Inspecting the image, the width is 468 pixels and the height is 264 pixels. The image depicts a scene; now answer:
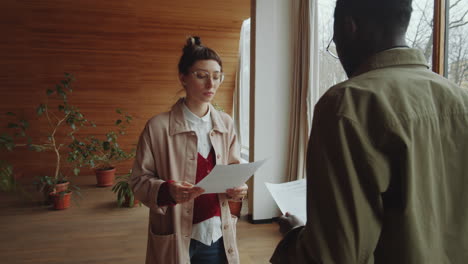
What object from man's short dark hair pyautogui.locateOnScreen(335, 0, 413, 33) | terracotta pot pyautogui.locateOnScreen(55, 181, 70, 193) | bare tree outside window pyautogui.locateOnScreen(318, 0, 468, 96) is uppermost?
bare tree outside window pyautogui.locateOnScreen(318, 0, 468, 96)

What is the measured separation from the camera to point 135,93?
632 cm

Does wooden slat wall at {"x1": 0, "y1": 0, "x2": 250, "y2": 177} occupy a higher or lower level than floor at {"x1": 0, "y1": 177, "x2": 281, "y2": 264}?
higher

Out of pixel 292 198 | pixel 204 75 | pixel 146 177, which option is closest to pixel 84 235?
pixel 146 177

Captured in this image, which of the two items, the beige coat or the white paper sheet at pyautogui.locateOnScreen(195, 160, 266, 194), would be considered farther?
the beige coat

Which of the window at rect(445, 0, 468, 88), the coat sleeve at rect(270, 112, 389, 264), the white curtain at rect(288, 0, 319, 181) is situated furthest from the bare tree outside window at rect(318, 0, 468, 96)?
the coat sleeve at rect(270, 112, 389, 264)

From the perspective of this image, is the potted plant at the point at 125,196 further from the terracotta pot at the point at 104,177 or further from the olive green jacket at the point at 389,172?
the olive green jacket at the point at 389,172

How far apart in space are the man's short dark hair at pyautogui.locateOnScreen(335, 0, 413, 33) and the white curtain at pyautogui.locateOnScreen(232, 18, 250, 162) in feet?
18.1

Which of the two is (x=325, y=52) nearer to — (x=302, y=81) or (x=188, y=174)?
(x=302, y=81)

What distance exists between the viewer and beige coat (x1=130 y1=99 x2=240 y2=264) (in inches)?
53.0

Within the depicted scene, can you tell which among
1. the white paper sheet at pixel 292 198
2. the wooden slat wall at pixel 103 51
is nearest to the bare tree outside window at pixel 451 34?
the white paper sheet at pixel 292 198

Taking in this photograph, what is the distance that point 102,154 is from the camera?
6.23 m

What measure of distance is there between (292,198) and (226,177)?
0.33 m

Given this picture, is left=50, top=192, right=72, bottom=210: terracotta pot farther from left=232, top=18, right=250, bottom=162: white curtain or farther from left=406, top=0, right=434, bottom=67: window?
left=406, top=0, right=434, bottom=67: window

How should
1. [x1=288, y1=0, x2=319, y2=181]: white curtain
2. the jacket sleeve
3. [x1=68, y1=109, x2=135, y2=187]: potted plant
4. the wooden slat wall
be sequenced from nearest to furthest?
the jacket sleeve
[x1=288, y1=0, x2=319, y2=181]: white curtain
[x1=68, y1=109, x2=135, y2=187]: potted plant
the wooden slat wall
